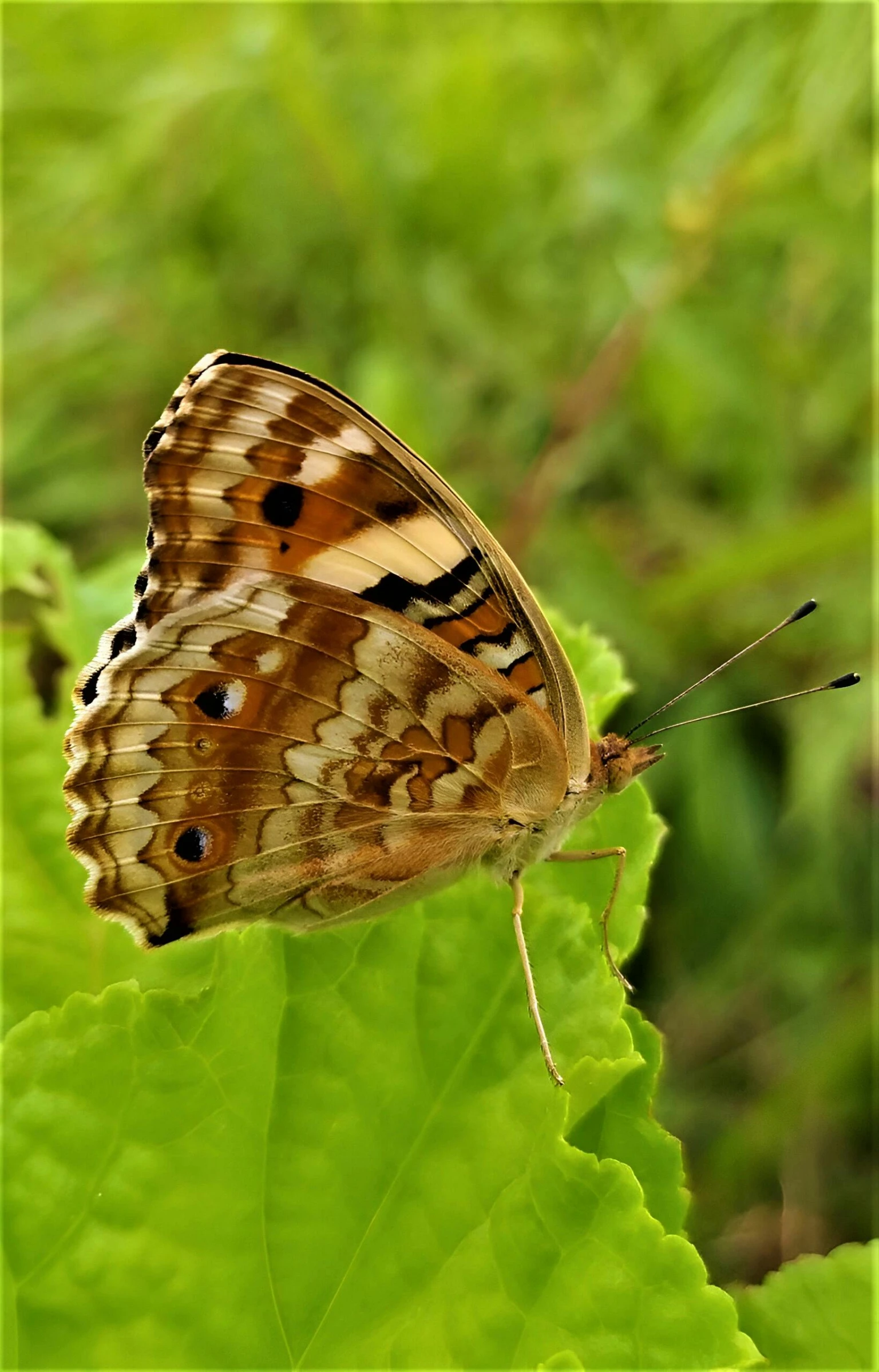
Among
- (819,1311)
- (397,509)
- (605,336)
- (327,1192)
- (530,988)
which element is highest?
(605,336)

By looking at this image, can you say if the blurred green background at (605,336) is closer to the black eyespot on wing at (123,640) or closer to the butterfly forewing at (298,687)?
the butterfly forewing at (298,687)

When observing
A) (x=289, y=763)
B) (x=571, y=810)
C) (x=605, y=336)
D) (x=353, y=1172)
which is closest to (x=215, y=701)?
(x=289, y=763)

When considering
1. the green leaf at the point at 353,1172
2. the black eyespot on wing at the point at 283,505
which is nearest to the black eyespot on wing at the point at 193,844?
the green leaf at the point at 353,1172

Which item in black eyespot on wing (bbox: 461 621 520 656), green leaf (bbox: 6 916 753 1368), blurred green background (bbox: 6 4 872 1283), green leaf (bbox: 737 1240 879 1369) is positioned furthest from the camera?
blurred green background (bbox: 6 4 872 1283)

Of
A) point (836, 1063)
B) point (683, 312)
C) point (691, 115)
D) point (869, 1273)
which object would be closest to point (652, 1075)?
point (869, 1273)

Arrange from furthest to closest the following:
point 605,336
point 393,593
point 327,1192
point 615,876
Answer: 1. point 605,336
2. point 393,593
3. point 615,876
4. point 327,1192

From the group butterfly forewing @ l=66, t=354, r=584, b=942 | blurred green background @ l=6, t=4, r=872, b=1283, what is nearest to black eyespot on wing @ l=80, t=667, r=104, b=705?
butterfly forewing @ l=66, t=354, r=584, b=942

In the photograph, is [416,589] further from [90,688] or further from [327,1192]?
[327,1192]

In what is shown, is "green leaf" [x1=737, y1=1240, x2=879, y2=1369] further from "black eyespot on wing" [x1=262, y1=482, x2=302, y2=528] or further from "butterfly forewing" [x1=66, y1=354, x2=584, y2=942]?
"black eyespot on wing" [x1=262, y1=482, x2=302, y2=528]
